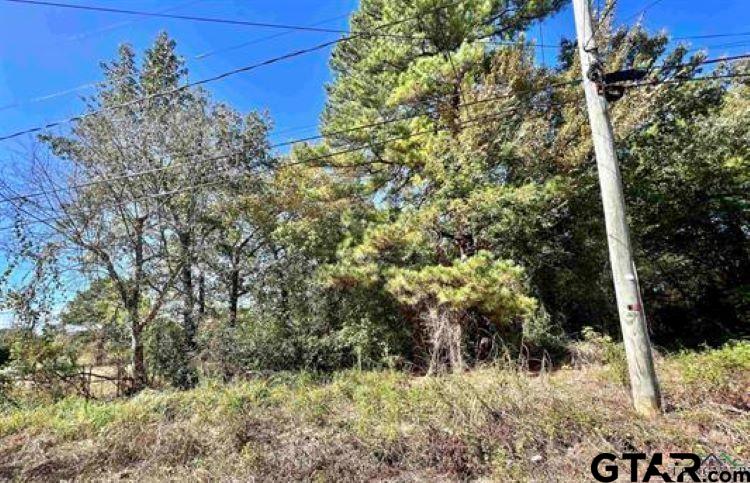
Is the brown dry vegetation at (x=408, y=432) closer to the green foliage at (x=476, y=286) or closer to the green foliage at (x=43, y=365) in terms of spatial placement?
the green foliage at (x=476, y=286)

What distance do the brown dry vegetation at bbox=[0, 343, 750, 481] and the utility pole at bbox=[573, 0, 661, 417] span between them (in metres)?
0.31

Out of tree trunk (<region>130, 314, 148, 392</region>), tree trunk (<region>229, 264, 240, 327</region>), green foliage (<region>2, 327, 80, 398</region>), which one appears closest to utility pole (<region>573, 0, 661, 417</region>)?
tree trunk (<region>229, 264, 240, 327</region>)

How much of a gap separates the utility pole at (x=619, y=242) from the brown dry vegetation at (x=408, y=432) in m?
0.31

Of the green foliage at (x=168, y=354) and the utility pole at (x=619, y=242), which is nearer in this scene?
the utility pole at (x=619, y=242)

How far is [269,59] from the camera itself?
6.24 meters

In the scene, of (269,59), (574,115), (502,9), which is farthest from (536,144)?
(269,59)

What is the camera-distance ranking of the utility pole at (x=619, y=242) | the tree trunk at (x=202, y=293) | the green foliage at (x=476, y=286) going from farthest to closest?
the tree trunk at (x=202, y=293) → the green foliage at (x=476, y=286) → the utility pole at (x=619, y=242)

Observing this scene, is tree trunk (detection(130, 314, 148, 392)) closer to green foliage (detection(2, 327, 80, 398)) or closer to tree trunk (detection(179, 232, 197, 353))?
tree trunk (detection(179, 232, 197, 353))

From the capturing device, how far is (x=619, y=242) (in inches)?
191

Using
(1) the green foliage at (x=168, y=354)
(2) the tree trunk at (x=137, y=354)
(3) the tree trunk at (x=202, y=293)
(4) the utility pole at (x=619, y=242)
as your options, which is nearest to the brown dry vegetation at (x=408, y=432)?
(4) the utility pole at (x=619, y=242)

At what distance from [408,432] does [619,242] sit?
308 centimetres

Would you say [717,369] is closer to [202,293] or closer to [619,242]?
[619,242]

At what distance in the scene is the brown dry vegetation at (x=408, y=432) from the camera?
3863mm

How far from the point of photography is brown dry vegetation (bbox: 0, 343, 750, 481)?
3863 millimetres
